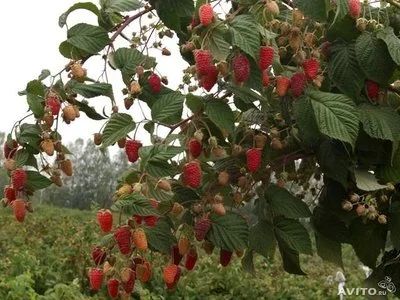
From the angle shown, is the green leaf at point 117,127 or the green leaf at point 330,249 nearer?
the green leaf at point 117,127

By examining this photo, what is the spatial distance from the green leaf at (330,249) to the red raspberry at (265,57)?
0.60 metres

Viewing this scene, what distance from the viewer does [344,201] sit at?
137 centimetres

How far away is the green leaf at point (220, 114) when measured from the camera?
1.13 metres

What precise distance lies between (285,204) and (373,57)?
1.08ft

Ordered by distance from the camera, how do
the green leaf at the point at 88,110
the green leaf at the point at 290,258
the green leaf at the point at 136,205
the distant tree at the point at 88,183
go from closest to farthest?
1. the green leaf at the point at 136,205
2. the green leaf at the point at 88,110
3. the green leaf at the point at 290,258
4. the distant tree at the point at 88,183

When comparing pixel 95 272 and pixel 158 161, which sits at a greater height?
pixel 158 161

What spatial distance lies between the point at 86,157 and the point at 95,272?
51.8 meters

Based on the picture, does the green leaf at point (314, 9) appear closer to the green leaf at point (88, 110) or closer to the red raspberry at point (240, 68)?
the red raspberry at point (240, 68)

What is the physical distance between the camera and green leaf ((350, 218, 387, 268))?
145 cm

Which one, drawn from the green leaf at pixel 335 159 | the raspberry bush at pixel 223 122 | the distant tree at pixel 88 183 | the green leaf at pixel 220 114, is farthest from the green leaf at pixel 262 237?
the distant tree at pixel 88 183

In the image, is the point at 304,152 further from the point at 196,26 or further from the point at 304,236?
the point at 196,26

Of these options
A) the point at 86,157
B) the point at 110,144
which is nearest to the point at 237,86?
the point at 110,144

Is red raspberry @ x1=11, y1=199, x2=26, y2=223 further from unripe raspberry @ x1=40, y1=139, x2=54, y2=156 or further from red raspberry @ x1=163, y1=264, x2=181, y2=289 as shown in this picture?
red raspberry @ x1=163, y1=264, x2=181, y2=289

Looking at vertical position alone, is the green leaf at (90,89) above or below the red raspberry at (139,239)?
above
